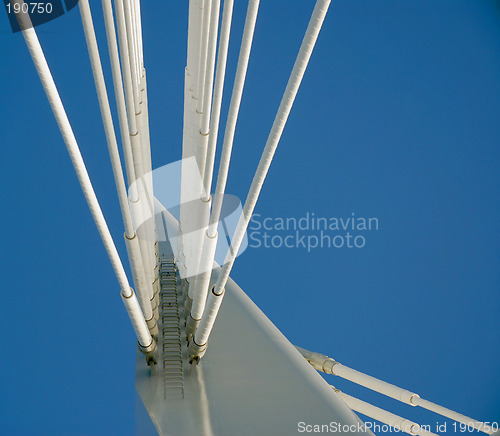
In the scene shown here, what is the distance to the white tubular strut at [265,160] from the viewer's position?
80cm

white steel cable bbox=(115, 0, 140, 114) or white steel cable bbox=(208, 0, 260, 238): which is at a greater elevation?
white steel cable bbox=(115, 0, 140, 114)

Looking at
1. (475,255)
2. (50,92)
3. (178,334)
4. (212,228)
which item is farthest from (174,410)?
(475,255)

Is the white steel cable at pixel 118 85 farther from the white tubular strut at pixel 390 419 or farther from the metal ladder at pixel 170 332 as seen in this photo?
the white tubular strut at pixel 390 419

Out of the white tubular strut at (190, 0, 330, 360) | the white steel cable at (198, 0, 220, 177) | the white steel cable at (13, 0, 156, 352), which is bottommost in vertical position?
the white steel cable at (13, 0, 156, 352)

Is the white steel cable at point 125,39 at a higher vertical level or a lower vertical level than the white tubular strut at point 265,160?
higher

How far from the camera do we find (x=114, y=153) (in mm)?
1015

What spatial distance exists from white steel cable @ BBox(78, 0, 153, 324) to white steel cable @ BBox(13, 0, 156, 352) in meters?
0.06

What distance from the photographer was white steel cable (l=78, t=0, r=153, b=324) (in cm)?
84

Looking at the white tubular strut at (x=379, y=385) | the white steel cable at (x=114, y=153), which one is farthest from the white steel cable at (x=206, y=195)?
the white tubular strut at (x=379, y=385)

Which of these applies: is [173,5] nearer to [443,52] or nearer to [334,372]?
[443,52]

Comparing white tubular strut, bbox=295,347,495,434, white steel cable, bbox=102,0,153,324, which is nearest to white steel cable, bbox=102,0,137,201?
white steel cable, bbox=102,0,153,324

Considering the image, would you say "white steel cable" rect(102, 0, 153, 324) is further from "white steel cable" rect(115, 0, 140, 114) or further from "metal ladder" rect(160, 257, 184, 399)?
"metal ladder" rect(160, 257, 184, 399)

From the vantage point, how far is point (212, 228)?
1.16 m

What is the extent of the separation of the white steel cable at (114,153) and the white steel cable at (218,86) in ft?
0.50
